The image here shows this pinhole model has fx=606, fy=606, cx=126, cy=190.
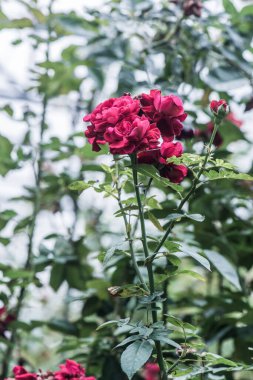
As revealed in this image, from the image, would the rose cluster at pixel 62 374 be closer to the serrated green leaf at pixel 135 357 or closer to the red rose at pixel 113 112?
the serrated green leaf at pixel 135 357

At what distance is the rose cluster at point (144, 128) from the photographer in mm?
791

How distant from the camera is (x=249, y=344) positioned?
Answer: 4.82ft

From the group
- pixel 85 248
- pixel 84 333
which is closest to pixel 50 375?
pixel 84 333

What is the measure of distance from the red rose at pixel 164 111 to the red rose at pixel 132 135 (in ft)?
0.09

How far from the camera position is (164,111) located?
33.0 inches

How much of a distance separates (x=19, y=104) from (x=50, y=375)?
1039mm

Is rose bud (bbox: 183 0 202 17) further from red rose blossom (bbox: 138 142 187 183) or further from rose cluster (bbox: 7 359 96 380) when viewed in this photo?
rose cluster (bbox: 7 359 96 380)

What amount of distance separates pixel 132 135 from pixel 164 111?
0.08m


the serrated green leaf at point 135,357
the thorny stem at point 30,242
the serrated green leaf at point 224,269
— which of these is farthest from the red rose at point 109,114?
the thorny stem at point 30,242

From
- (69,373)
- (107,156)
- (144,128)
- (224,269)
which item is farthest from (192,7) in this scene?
(69,373)

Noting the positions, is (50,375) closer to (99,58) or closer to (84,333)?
(84,333)

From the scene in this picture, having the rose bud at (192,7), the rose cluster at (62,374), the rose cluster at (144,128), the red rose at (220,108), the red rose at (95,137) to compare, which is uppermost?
the red rose at (220,108)

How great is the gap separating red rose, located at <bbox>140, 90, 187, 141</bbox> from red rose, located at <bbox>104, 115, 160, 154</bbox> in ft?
0.09

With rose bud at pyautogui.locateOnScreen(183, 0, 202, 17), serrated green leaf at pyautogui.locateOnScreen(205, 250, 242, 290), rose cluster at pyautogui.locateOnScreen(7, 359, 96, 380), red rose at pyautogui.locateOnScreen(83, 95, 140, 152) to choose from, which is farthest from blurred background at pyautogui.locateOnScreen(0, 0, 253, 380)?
red rose at pyautogui.locateOnScreen(83, 95, 140, 152)
